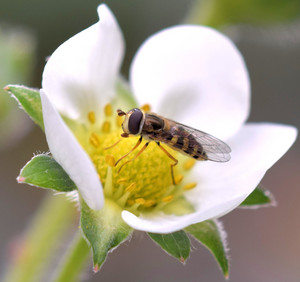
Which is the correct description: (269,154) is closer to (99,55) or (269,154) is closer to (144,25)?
(99,55)

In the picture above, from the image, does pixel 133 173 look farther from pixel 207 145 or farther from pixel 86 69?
pixel 86 69

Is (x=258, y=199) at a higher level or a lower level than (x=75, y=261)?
higher

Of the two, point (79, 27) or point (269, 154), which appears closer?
point (269, 154)

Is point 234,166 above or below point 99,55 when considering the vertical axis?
below

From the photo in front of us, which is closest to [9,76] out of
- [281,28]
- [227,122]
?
[227,122]

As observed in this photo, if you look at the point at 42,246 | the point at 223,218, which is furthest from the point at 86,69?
the point at 223,218
